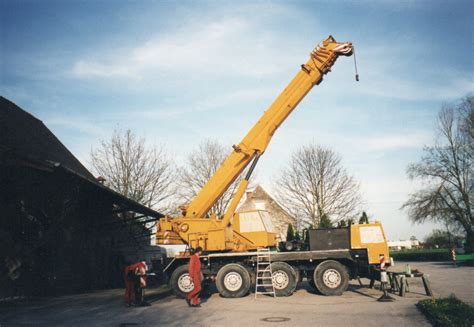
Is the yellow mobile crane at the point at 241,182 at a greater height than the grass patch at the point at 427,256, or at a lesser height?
greater

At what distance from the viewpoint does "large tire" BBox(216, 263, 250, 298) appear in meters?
12.9

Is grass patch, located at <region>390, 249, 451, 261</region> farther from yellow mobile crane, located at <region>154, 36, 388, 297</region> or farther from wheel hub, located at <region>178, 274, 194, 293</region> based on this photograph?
wheel hub, located at <region>178, 274, 194, 293</region>

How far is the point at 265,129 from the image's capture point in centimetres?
1384

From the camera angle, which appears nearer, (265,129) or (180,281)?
(180,281)

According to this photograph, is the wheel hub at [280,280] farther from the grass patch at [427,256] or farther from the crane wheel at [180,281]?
the grass patch at [427,256]

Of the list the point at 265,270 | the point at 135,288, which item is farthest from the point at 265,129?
the point at 135,288

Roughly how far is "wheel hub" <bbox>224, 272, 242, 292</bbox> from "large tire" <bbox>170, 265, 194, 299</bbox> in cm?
128

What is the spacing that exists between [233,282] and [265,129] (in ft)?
17.9

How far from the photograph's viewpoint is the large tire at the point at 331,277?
12.6 meters

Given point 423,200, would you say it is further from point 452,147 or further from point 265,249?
point 265,249

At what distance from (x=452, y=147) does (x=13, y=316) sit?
37.6m

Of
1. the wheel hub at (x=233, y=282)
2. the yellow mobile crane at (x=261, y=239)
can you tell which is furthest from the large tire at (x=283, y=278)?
the wheel hub at (x=233, y=282)

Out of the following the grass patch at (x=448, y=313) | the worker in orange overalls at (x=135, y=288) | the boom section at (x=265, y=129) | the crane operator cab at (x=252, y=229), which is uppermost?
the boom section at (x=265, y=129)

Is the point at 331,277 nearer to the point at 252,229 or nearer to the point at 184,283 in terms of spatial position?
the point at 252,229
